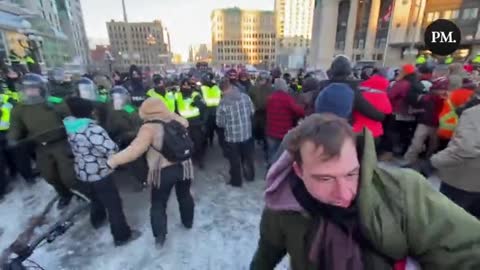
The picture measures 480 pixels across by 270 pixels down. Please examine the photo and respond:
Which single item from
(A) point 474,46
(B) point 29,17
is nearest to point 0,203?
(B) point 29,17

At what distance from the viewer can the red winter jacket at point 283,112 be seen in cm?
414

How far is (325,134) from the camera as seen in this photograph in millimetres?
915

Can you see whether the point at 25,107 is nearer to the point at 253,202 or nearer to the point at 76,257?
the point at 76,257

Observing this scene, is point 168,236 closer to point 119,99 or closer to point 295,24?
point 119,99

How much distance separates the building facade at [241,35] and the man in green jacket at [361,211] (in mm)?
88428

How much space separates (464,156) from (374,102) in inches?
55.9

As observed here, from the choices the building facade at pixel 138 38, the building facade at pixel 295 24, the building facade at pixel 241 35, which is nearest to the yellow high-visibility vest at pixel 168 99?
the building facade at pixel 138 38

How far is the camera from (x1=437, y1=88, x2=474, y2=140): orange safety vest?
3133 mm

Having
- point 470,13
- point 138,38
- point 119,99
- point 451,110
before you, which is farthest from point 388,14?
point 119,99

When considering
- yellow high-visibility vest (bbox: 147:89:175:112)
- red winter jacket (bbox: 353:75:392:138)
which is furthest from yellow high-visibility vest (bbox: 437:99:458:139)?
yellow high-visibility vest (bbox: 147:89:175:112)

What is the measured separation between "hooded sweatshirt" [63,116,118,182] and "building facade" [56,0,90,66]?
141 feet

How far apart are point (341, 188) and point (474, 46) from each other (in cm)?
3942

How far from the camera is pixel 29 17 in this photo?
24.1m

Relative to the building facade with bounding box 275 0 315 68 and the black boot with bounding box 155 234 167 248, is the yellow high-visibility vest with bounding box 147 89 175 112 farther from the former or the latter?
the building facade with bounding box 275 0 315 68
